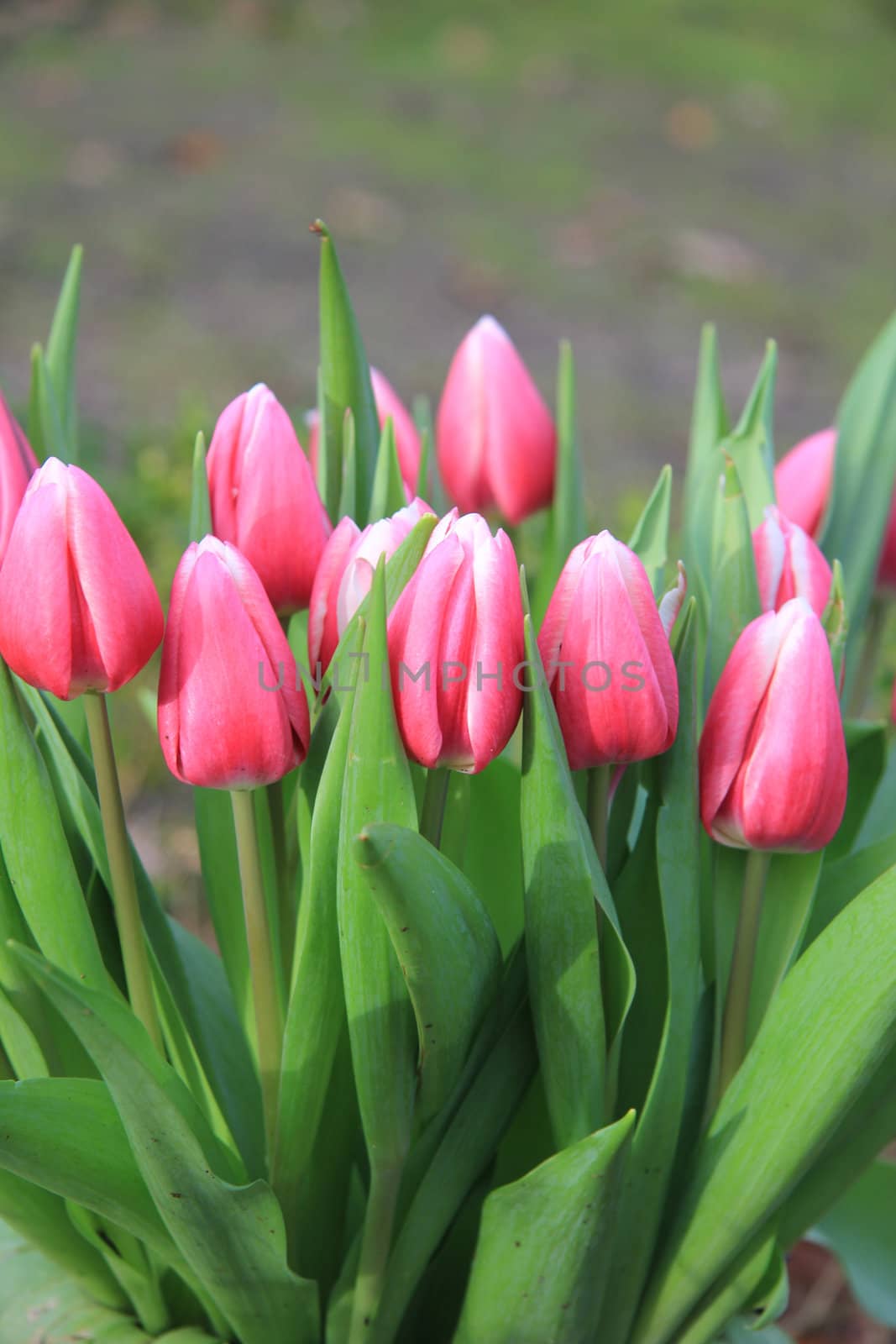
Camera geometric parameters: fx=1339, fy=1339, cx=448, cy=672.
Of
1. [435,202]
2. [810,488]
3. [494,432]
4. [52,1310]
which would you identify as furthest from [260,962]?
[435,202]

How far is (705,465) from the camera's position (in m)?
0.97

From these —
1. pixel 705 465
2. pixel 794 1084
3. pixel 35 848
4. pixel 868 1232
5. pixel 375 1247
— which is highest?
pixel 705 465

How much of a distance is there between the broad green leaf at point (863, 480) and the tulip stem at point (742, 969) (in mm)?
294

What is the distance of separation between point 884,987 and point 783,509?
437 mm

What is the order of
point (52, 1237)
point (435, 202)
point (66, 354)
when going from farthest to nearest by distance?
1. point (435, 202)
2. point (66, 354)
3. point (52, 1237)

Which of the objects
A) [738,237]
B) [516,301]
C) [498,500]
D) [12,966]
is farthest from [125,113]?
[12,966]

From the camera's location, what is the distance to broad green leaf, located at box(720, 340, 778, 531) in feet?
3.01

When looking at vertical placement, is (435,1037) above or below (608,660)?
below

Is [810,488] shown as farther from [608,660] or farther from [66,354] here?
[66,354]

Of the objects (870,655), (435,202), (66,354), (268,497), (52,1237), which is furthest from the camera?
(435,202)

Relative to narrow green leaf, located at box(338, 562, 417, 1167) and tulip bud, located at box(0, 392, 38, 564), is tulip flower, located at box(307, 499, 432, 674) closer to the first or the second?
narrow green leaf, located at box(338, 562, 417, 1167)

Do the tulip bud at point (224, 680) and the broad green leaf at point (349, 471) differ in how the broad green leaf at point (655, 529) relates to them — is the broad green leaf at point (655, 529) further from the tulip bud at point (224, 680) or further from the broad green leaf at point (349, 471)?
the tulip bud at point (224, 680)

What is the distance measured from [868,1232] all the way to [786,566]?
21.8 inches

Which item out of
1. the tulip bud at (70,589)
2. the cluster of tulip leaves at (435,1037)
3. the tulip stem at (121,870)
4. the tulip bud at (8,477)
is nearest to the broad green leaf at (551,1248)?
the cluster of tulip leaves at (435,1037)
